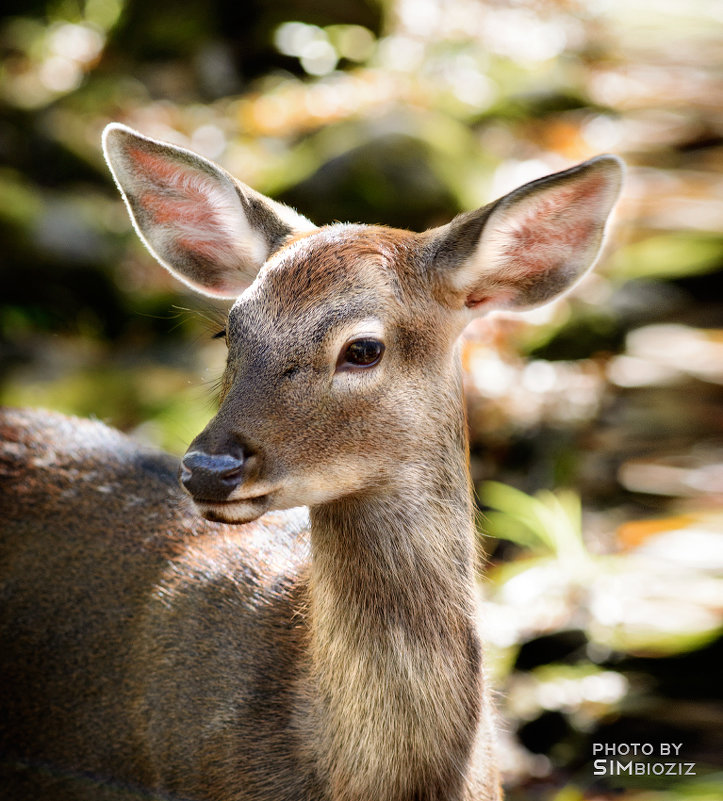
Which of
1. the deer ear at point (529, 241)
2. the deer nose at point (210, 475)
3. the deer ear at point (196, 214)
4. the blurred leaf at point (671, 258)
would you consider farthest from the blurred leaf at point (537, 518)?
the deer nose at point (210, 475)

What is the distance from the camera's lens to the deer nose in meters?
2.40

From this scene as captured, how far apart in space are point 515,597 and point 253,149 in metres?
6.47

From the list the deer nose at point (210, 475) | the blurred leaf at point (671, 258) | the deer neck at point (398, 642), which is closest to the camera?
the deer nose at point (210, 475)

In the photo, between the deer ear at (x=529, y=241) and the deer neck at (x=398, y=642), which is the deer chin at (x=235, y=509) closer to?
the deer neck at (x=398, y=642)

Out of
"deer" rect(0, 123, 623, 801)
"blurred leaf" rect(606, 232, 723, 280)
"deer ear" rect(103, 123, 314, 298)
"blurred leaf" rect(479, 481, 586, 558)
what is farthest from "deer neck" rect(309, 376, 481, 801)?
"blurred leaf" rect(606, 232, 723, 280)

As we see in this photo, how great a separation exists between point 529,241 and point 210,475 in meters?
1.19

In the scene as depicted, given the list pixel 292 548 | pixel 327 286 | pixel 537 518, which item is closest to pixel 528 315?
pixel 537 518

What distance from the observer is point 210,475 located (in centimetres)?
240

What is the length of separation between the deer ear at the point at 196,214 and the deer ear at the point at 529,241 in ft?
1.77

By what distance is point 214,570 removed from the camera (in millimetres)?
3344

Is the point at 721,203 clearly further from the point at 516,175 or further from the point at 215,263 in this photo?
the point at 215,263

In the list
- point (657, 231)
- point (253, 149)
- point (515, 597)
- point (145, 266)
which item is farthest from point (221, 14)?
point (515, 597)

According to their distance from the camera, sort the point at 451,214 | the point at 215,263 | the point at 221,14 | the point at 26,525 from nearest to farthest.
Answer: the point at 215,263 → the point at 26,525 → the point at 451,214 → the point at 221,14

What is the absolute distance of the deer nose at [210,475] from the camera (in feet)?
7.86
